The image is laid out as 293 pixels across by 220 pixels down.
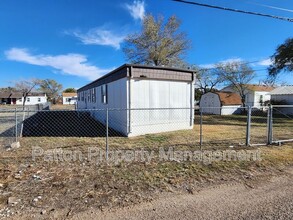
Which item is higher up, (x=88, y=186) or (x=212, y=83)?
(x=212, y=83)

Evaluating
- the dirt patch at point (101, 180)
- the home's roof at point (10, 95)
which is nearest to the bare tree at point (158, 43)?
the dirt patch at point (101, 180)

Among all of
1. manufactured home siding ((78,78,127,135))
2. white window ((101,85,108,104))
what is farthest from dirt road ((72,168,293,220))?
white window ((101,85,108,104))

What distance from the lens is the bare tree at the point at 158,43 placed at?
22.7m

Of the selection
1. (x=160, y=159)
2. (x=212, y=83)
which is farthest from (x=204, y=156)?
(x=212, y=83)

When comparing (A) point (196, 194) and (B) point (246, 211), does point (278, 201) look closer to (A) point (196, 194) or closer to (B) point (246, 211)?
(B) point (246, 211)

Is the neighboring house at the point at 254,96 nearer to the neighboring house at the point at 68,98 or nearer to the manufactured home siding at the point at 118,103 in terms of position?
the manufactured home siding at the point at 118,103

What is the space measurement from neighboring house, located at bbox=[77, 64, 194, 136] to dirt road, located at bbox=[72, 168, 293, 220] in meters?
5.54

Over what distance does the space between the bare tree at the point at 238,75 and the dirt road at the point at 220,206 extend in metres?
25.7

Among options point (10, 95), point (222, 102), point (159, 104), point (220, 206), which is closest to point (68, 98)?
point (10, 95)

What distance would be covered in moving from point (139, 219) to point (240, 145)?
5453 mm

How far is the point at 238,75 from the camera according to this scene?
2780 cm

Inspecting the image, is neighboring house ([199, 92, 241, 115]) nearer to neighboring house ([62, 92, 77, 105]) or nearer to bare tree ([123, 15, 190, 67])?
bare tree ([123, 15, 190, 67])

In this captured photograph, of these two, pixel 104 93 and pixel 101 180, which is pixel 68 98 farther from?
pixel 101 180

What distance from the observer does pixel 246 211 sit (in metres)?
3.08
